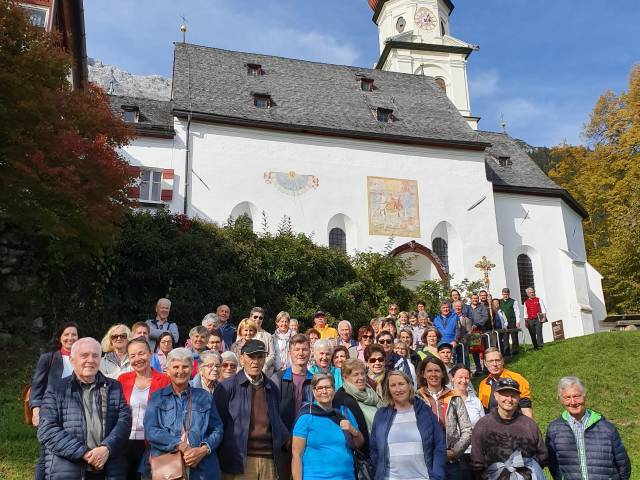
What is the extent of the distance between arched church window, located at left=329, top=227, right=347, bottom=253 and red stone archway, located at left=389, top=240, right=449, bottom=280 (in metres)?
1.95

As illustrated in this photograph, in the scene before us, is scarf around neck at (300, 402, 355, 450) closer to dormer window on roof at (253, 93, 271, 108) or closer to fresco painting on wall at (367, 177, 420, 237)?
fresco painting on wall at (367, 177, 420, 237)

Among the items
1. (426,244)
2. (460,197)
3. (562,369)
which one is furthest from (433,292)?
(562,369)

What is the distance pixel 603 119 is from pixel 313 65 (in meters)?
14.6

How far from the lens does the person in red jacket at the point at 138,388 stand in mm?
5000

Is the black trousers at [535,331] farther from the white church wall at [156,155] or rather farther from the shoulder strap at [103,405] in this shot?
the shoulder strap at [103,405]

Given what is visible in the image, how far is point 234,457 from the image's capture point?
478cm

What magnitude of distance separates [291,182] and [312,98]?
510 centimetres

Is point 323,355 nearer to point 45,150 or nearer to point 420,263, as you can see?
point 45,150

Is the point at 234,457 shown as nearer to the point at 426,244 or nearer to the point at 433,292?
the point at 433,292

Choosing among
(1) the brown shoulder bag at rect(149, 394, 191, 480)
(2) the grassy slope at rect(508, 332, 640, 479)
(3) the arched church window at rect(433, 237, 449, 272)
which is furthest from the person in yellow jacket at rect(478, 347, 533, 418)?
(3) the arched church window at rect(433, 237, 449, 272)

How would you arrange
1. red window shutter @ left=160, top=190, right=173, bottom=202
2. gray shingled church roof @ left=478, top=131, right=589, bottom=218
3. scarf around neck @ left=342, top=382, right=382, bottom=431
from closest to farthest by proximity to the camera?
scarf around neck @ left=342, top=382, right=382, bottom=431
red window shutter @ left=160, top=190, right=173, bottom=202
gray shingled church roof @ left=478, top=131, right=589, bottom=218

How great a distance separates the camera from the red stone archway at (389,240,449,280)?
73.4 ft

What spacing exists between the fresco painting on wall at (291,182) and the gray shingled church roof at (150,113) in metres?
3.84

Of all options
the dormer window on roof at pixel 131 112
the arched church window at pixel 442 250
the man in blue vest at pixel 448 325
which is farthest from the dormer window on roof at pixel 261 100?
the man in blue vest at pixel 448 325
